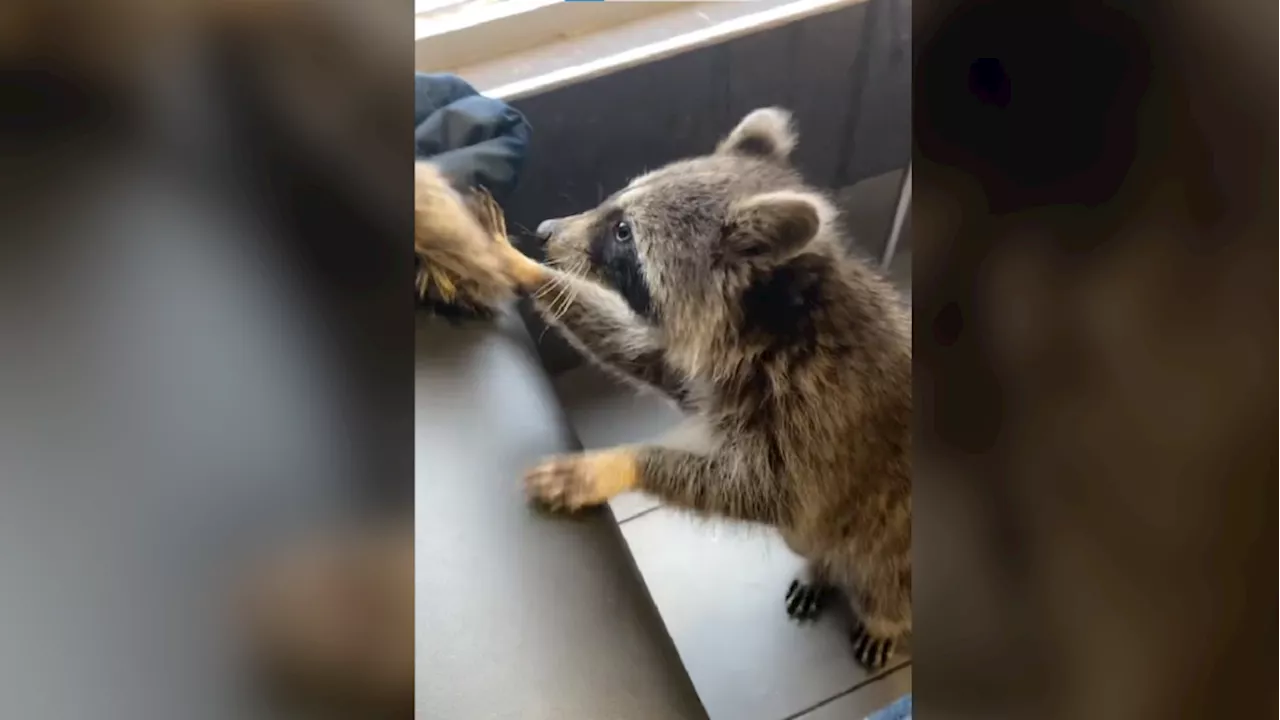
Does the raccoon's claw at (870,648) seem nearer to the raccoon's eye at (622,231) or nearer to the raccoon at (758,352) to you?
the raccoon at (758,352)

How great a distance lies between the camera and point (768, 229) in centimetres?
41

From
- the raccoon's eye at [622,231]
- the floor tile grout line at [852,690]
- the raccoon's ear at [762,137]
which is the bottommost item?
the floor tile grout line at [852,690]

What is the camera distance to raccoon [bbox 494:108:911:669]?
0.38 m

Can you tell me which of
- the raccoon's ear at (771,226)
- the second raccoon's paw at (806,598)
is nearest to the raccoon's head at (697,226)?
the raccoon's ear at (771,226)

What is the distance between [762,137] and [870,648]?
209 mm

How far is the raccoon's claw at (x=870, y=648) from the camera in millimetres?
374

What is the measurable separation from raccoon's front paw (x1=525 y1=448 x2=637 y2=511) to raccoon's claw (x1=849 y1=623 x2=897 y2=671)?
0.10 m

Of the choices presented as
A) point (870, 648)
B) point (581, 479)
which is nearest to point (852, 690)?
point (870, 648)

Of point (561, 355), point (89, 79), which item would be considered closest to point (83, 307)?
point (89, 79)

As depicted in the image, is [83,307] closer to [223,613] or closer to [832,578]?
[223,613]

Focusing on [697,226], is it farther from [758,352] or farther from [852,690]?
[852,690]

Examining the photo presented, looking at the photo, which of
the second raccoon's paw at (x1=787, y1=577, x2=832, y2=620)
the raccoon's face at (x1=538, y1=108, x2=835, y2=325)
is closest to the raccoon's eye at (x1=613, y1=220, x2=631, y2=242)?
the raccoon's face at (x1=538, y1=108, x2=835, y2=325)

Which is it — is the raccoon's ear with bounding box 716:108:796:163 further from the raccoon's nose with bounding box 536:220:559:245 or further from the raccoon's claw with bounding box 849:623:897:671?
the raccoon's claw with bounding box 849:623:897:671

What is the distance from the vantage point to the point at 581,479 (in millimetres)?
383
